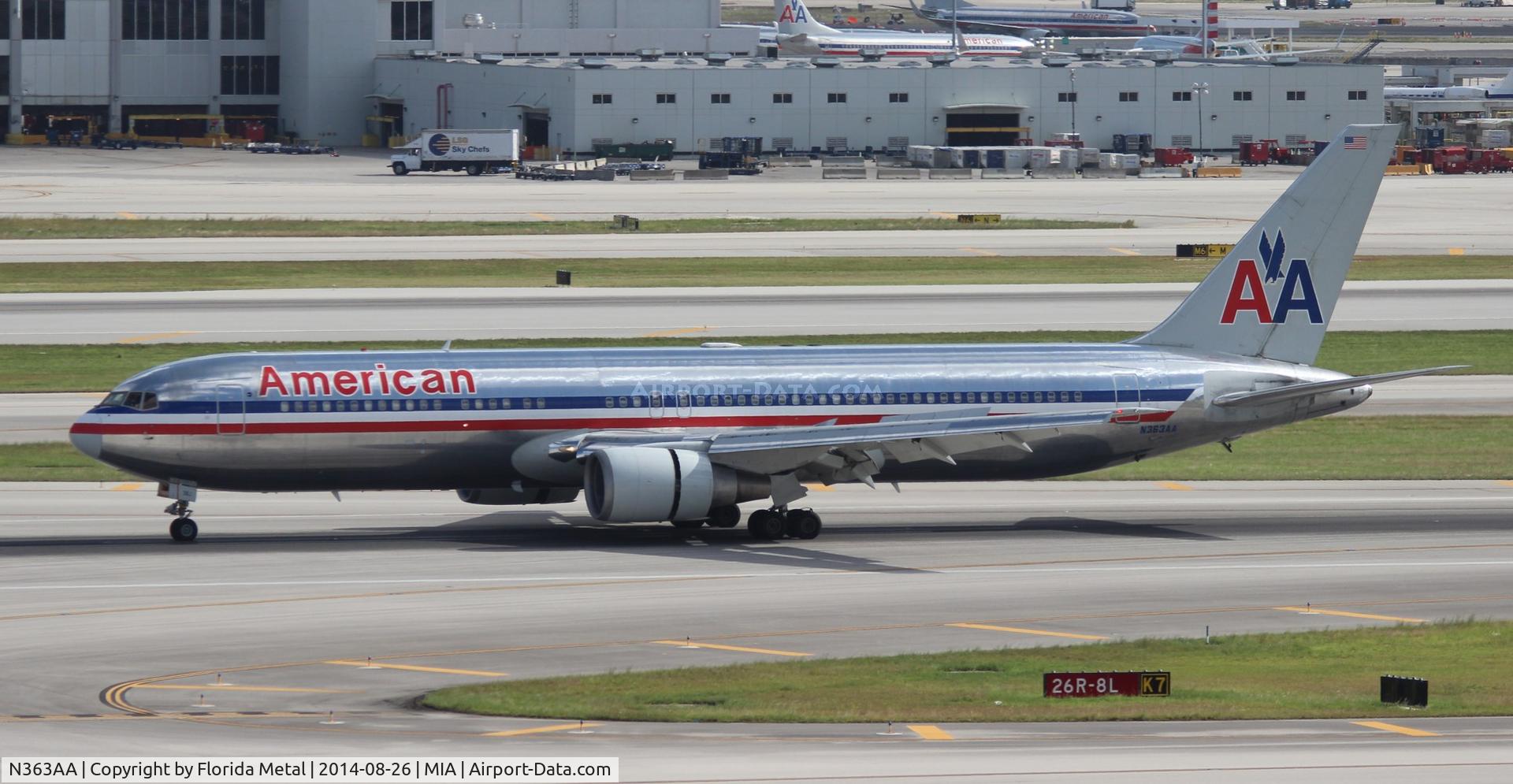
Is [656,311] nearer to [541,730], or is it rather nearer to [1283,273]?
[1283,273]

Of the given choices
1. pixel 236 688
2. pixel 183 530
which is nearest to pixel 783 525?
pixel 183 530

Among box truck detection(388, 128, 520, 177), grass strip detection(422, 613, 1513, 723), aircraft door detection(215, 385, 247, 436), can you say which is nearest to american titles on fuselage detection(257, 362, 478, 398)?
aircraft door detection(215, 385, 247, 436)

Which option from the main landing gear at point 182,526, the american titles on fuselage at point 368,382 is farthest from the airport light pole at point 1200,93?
the main landing gear at point 182,526

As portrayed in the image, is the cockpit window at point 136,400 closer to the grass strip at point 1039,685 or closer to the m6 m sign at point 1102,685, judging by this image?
the grass strip at point 1039,685

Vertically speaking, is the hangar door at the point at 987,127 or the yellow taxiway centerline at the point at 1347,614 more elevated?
the hangar door at the point at 987,127

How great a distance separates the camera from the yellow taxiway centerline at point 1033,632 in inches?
1276

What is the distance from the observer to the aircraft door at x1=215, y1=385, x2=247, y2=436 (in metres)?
40.2

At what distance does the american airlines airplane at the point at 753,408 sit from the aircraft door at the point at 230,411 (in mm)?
47

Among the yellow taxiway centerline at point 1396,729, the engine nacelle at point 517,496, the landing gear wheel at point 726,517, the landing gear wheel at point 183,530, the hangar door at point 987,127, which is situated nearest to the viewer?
the yellow taxiway centerline at point 1396,729

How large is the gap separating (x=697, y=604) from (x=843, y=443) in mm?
6604

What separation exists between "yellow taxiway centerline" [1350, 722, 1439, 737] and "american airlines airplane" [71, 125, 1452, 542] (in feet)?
50.4

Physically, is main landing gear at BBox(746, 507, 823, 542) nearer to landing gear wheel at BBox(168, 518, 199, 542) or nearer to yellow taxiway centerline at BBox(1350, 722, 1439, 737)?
landing gear wheel at BBox(168, 518, 199, 542)

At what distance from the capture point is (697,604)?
34875 millimetres

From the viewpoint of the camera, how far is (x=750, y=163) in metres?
157
